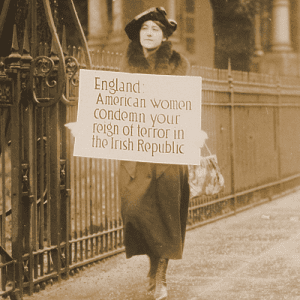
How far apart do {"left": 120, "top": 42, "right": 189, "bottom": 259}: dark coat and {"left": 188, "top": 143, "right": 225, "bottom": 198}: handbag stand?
1.34 meters

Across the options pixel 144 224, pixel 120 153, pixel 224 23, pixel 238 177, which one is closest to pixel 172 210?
pixel 144 224

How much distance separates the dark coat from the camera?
5.00 meters

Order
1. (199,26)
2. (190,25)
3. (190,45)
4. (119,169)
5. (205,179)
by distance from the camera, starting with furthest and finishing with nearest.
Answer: (199,26)
(190,25)
(190,45)
(205,179)
(119,169)

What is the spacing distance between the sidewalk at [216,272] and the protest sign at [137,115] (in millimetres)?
1163

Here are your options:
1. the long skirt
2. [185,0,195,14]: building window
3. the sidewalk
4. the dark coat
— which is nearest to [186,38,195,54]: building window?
[185,0,195,14]: building window

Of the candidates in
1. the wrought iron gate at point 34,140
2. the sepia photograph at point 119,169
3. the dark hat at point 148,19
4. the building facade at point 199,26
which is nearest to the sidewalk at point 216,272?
the sepia photograph at point 119,169

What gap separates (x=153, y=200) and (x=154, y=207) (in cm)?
6

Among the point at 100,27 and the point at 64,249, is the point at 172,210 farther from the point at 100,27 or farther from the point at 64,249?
the point at 100,27

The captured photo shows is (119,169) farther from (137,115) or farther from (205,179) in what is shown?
(205,179)

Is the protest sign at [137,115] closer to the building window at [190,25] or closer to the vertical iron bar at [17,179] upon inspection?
the vertical iron bar at [17,179]

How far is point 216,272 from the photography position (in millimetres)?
5926

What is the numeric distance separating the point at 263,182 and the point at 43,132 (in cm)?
599

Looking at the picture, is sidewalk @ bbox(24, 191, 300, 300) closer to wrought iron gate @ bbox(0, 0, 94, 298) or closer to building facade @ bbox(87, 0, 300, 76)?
wrought iron gate @ bbox(0, 0, 94, 298)

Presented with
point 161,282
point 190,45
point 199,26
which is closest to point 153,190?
point 161,282
